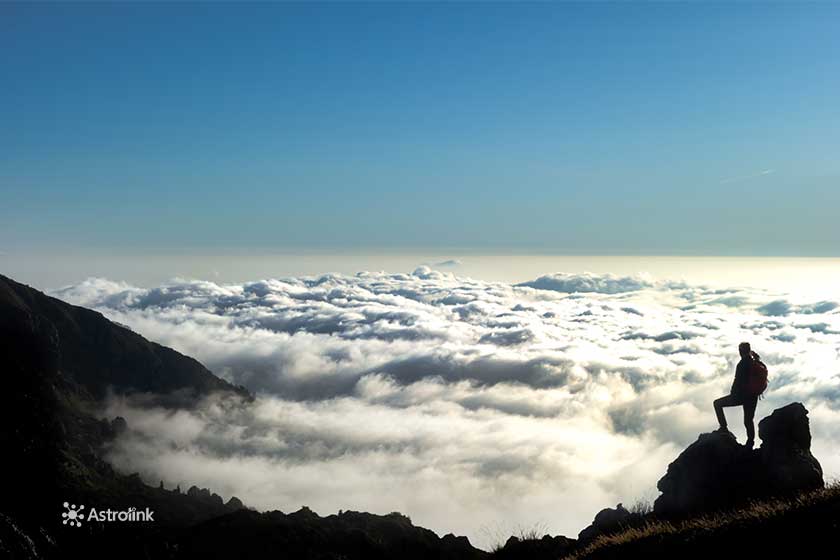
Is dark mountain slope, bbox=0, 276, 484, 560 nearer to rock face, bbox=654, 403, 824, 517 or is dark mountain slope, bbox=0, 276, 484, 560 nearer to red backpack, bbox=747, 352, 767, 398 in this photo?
rock face, bbox=654, 403, 824, 517

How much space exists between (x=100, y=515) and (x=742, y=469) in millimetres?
130357

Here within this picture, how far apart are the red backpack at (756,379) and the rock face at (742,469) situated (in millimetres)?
2374

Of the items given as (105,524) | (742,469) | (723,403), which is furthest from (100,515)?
(723,403)

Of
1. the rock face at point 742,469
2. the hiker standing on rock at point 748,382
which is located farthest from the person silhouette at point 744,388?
the rock face at point 742,469

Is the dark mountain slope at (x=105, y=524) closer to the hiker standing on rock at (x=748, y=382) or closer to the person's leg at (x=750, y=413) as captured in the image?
the person's leg at (x=750, y=413)

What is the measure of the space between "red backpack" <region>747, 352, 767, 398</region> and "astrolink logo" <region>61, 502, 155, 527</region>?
10906 cm

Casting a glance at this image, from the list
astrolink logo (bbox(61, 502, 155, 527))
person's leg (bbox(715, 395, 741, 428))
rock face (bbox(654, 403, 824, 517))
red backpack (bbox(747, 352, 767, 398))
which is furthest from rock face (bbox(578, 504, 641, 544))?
astrolink logo (bbox(61, 502, 155, 527))

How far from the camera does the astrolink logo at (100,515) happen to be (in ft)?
346

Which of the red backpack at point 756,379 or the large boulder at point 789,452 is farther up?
the red backpack at point 756,379

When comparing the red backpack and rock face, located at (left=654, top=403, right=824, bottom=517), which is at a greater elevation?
the red backpack

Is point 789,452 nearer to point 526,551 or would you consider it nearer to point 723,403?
point 723,403

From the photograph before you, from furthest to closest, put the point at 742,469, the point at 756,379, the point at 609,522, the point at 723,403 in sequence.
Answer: the point at 609,522, the point at 742,469, the point at 723,403, the point at 756,379

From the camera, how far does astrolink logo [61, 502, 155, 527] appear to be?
10531 centimetres

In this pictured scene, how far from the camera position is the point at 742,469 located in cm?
2255
